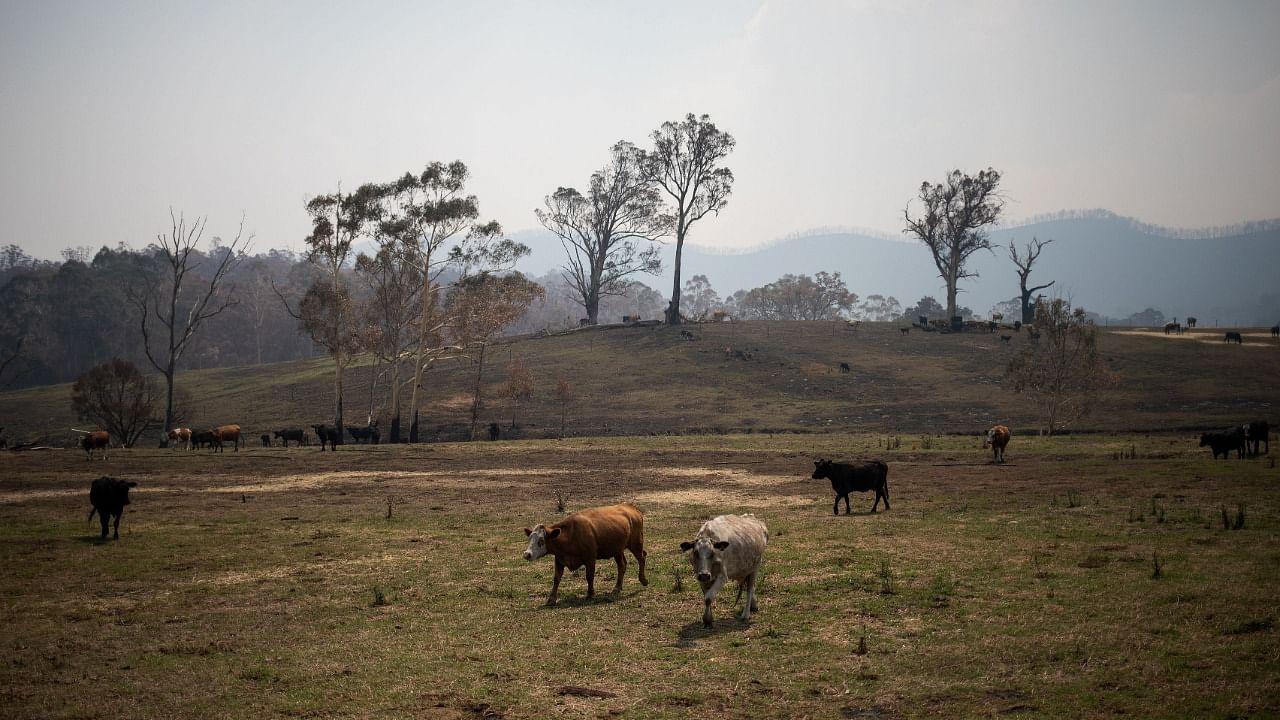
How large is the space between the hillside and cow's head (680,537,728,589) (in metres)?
46.4

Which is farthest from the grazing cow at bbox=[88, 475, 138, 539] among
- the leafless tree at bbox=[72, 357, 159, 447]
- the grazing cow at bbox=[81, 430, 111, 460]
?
the leafless tree at bbox=[72, 357, 159, 447]

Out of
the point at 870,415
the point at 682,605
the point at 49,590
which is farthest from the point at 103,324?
the point at 682,605

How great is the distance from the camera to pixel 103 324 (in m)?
127

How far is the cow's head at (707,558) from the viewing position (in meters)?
12.6

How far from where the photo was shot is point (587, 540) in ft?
48.6

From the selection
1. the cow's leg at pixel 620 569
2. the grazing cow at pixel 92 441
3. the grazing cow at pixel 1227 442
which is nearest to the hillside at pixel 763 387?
the grazing cow at pixel 1227 442

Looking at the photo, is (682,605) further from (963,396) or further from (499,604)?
(963,396)

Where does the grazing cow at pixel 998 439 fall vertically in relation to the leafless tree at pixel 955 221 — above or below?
below

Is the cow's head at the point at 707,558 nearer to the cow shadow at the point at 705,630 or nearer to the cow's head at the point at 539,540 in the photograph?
the cow shadow at the point at 705,630

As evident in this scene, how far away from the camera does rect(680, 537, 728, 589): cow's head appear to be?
12578 millimetres

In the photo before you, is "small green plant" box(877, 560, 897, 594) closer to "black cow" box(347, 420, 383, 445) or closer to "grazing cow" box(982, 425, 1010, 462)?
"grazing cow" box(982, 425, 1010, 462)

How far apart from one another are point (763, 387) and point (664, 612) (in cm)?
A: 6097

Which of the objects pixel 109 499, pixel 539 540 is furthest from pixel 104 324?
pixel 539 540

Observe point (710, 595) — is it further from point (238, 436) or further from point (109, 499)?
point (238, 436)
